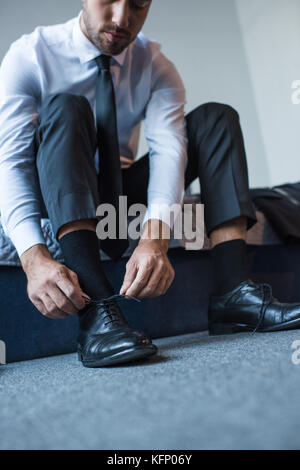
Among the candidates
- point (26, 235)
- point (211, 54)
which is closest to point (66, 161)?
point (26, 235)

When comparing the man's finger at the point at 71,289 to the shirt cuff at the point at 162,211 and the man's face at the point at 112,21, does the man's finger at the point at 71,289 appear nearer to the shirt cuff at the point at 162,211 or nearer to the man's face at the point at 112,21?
the shirt cuff at the point at 162,211

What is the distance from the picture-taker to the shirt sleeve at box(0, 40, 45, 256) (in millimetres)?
718

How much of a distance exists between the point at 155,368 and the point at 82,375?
103 mm

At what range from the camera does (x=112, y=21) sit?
0.83 m

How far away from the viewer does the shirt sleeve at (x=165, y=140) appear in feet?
2.70

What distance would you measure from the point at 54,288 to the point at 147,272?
148mm

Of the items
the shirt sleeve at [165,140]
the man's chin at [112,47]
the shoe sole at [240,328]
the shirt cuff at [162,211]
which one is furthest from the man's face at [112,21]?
the shoe sole at [240,328]

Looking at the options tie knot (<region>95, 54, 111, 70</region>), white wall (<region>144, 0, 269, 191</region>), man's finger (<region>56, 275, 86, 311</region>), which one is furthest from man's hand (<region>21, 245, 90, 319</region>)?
white wall (<region>144, 0, 269, 191</region>)

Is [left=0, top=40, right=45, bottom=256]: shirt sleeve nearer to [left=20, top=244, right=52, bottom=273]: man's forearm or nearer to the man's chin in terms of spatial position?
[left=20, top=244, right=52, bottom=273]: man's forearm

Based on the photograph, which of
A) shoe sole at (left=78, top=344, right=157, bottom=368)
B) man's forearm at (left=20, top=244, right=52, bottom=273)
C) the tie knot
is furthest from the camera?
the tie knot

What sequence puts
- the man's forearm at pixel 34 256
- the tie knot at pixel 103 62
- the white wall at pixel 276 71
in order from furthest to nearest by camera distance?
the white wall at pixel 276 71 → the tie knot at pixel 103 62 → the man's forearm at pixel 34 256

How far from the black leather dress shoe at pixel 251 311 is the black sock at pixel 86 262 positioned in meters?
0.24

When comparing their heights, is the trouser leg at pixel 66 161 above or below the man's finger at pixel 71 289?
above

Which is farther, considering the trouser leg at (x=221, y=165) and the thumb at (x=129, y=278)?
the trouser leg at (x=221, y=165)
